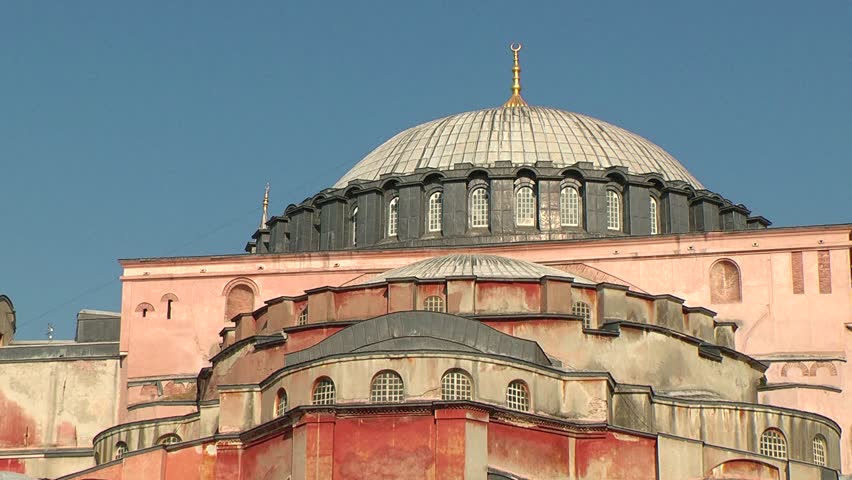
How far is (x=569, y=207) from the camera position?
65.2 meters

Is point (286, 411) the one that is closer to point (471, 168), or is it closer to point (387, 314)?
point (387, 314)

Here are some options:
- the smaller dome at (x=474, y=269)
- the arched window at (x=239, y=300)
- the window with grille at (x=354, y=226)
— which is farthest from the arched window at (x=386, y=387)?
the window with grille at (x=354, y=226)

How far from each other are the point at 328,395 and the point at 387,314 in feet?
12.4

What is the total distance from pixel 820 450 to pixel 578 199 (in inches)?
585

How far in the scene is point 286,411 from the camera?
48844 mm

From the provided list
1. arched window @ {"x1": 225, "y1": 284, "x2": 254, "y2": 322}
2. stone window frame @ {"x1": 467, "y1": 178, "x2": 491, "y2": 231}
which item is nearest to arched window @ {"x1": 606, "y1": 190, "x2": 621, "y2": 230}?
stone window frame @ {"x1": 467, "y1": 178, "x2": 491, "y2": 231}

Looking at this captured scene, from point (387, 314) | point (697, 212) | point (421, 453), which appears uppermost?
point (697, 212)

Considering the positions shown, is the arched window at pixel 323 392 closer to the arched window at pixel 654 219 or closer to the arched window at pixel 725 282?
the arched window at pixel 725 282

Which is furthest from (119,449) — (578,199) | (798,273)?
(798,273)

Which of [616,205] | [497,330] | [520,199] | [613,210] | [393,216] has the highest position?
[520,199]

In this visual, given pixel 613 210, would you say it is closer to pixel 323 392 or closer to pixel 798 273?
pixel 798 273

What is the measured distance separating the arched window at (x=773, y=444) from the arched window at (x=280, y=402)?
1163cm

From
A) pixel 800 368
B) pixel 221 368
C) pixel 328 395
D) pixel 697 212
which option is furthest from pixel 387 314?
pixel 697 212

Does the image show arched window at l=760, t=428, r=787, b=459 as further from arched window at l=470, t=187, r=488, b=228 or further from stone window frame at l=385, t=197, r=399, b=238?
stone window frame at l=385, t=197, r=399, b=238
